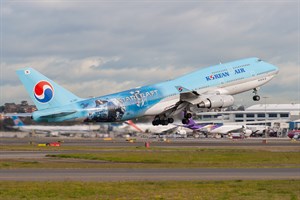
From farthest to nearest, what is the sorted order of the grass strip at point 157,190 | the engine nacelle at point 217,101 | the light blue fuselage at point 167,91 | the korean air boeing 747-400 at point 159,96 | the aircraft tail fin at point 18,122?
the aircraft tail fin at point 18,122, the engine nacelle at point 217,101, the light blue fuselage at point 167,91, the korean air boeing 747-400 at point 159,96, the grass strip at point 157,190

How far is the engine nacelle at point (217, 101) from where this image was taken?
72.2 m

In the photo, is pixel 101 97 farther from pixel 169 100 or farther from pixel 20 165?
pixel 20 165

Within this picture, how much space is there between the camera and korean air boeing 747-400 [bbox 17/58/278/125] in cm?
6681

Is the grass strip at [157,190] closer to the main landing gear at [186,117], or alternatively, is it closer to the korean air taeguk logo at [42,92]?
the korean air taeguk logo at [42,92]

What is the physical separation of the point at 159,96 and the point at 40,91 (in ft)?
42.9

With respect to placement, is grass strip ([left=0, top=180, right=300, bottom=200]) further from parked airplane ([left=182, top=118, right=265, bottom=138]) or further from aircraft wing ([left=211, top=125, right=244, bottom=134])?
aircraft wing ([left=211, top=125, right=244, bottom=134])

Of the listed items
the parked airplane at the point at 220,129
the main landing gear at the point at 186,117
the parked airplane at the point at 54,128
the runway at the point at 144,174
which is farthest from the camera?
the parked airplane at the point at 220,129

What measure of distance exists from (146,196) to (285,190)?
836 cm

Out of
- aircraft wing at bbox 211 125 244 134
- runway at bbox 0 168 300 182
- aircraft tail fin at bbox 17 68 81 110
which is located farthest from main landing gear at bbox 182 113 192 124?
aircraft wing at bbox 211 125 244 134

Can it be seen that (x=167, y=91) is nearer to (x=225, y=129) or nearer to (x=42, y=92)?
(x=42, y=92)

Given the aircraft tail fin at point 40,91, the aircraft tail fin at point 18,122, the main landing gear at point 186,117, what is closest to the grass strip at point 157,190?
the aircraft tail fin at point 40,91

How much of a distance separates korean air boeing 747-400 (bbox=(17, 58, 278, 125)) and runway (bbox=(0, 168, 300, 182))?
53.9ft

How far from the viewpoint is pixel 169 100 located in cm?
7231

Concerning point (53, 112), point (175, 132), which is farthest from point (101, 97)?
point (175, 132)
